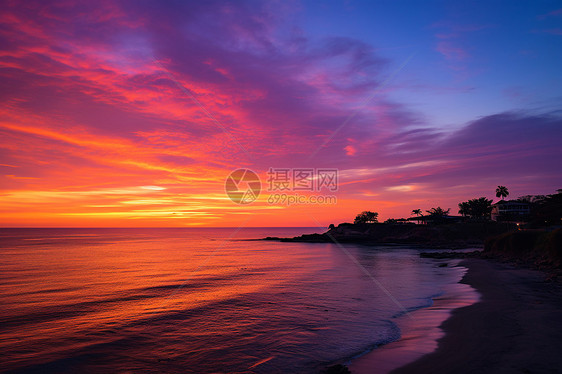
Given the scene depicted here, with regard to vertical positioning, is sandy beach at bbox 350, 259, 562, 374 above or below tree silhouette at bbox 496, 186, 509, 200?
below

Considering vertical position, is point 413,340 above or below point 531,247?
below

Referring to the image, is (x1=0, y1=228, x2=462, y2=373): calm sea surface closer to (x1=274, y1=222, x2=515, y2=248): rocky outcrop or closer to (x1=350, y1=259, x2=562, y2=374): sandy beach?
(x1=350, y1=259, x2=562, y2=374): sandy beach

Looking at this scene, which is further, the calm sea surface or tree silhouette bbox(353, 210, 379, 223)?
A: tree silhouette bbox(353, 210, 379, 223)

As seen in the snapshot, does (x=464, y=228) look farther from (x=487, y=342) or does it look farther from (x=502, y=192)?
(x=487, y=342)

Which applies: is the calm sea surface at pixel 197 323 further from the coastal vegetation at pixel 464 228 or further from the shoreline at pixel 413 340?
the coastal vegetation at pixel 464 228

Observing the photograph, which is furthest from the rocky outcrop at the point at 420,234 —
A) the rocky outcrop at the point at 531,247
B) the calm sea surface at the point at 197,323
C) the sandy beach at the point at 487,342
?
the sandy beach at the point at 487,342

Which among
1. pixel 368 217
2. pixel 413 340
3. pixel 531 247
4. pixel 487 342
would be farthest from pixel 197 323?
pixel 368 217

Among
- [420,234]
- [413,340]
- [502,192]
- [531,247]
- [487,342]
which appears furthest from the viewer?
[502,192]

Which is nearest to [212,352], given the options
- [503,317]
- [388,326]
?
[388,326]

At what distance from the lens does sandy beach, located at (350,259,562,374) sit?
8844mm

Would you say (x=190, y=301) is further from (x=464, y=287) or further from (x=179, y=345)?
(x=464, y=287)

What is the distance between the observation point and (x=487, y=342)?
34.9 ft

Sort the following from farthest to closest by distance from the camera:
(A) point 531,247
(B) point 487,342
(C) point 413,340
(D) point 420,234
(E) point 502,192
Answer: (E) point 502,192 < (D) point 420,234 < (A) point 531,247 < (C) point 413,340 < (B) point 487,342

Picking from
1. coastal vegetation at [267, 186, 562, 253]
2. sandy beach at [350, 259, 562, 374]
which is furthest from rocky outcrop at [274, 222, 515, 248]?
sandy beach at [350, 259, 562, 374]
